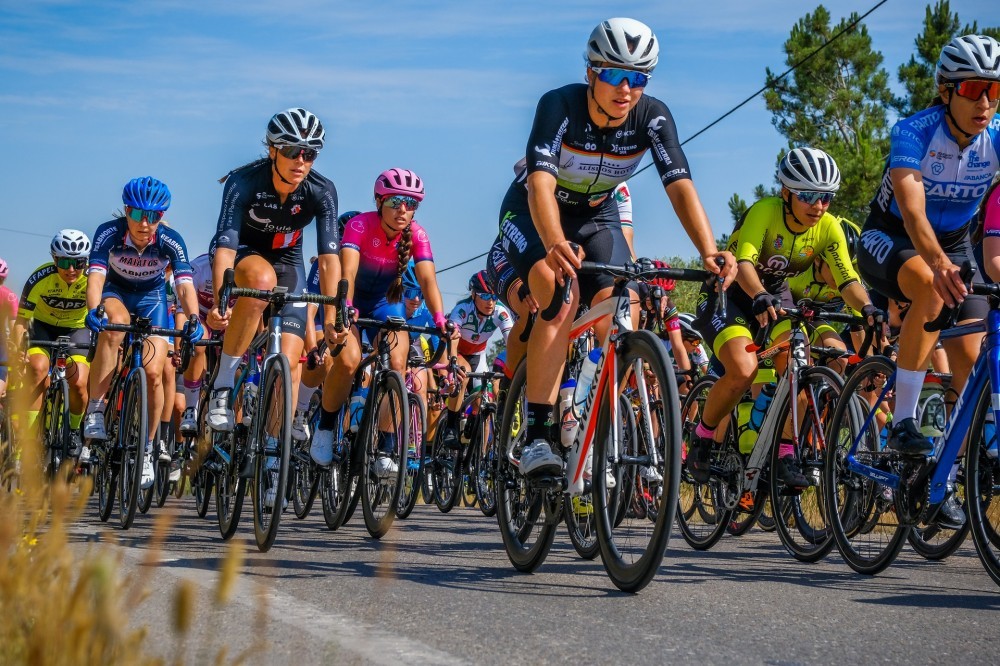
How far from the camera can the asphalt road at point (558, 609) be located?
149 inches

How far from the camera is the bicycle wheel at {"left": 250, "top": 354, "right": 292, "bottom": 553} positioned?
268 inches

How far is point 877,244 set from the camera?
6.61 metres

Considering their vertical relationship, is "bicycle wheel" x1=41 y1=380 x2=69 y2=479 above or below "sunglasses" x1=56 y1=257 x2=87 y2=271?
below

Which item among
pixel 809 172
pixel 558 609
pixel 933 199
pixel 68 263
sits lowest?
pixel 558 609

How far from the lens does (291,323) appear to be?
26.1 feet

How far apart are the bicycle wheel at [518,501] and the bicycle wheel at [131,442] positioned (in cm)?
299

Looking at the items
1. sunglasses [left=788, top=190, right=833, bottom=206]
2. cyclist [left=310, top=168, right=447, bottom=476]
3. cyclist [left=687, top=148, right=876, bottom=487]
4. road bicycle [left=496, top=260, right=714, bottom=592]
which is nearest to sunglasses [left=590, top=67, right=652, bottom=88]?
road bicycle [left=496, top=260, right=714, bottom=592]

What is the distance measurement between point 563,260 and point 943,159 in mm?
2267

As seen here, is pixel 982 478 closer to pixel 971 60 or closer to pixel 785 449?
pixel 785 449

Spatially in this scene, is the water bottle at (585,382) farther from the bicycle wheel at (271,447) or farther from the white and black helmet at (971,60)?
the white and black helmet at (971,60)

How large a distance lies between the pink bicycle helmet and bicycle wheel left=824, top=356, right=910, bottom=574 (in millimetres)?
4225

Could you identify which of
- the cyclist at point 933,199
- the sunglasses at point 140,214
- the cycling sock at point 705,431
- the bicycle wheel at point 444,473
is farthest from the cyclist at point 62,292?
the cyclist at point 933,199

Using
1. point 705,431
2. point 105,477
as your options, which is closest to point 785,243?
point 705,431

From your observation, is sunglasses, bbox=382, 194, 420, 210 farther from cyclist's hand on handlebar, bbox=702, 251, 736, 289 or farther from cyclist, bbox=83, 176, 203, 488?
cyclist's hand on handlebar, bbox=702, 251, 736, 289
